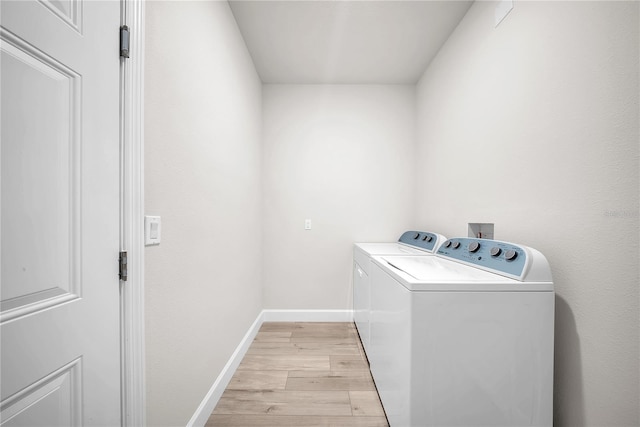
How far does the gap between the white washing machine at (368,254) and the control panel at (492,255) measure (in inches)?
14.1

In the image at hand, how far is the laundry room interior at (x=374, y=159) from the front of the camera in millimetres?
994

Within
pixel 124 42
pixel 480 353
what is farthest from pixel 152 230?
pixel 480 353

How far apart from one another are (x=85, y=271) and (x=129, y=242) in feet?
0.53

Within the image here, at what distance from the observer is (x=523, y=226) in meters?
1.36

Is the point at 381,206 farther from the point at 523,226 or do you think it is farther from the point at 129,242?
the point at 129,242

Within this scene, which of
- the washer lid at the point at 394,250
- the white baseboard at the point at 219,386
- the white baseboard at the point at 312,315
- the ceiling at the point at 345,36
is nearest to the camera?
the white baseboard at the point at 219,386

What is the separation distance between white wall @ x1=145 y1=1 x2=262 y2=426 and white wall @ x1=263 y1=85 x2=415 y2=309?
0.73 m

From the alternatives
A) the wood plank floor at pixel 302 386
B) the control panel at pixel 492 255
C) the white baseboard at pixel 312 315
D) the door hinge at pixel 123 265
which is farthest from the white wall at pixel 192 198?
the control panel at pixel 492 255

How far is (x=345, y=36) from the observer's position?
2.15 meters

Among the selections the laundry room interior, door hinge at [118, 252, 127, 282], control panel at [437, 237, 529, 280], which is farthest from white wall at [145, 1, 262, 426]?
control panel at [437, 237, 529, 280]

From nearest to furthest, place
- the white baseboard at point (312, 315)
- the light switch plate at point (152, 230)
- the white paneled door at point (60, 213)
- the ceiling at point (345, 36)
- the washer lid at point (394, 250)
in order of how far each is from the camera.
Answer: the white paneled door at point (60, 213) < the light switch plate at point (152, 230) < the ceiling at point (345, 36) < the washer lid at point (394, 250) < the white baseboard at point (312, 315)

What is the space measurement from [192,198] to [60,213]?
69cm

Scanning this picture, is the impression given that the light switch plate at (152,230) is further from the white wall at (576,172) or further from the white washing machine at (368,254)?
the white wall at (576,172)

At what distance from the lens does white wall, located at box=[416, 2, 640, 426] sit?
3.08ft
